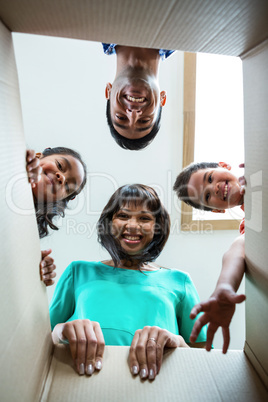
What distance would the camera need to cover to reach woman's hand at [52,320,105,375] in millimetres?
529

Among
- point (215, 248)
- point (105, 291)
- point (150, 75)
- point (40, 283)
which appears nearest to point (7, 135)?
point (40, 283)

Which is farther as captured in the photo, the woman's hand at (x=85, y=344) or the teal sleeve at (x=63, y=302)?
the teal sleeve at (x=63, y=302)

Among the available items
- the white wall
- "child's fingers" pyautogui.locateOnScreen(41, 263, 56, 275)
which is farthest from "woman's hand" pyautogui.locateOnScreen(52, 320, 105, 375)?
the white wall

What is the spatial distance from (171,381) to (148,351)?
0.06 m

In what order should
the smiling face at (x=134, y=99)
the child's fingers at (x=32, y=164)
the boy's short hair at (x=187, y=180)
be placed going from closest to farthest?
the child's fingers at (x=32, y=164), the smiling face at (x=134, y=99), the boy's short hair at (x=187, y=180)

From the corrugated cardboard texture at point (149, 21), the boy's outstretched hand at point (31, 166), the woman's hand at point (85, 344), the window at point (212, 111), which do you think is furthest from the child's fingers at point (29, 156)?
the window at point (212, 111)

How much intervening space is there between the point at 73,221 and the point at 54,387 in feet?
3.56

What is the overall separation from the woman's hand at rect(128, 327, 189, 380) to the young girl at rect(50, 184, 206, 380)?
0.20 metres

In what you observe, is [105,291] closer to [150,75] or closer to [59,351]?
[59,351]

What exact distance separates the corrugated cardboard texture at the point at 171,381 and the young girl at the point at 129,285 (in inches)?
9.3

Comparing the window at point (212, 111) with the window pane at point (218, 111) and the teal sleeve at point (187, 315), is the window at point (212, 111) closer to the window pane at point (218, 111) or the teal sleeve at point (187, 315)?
the window pane at point (218, 111)

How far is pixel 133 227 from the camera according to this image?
1.03 m

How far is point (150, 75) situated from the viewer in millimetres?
849

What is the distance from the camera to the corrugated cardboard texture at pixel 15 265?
40 cm
